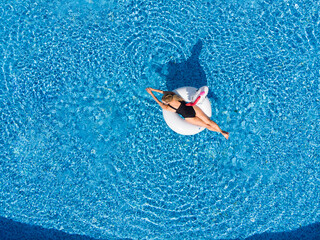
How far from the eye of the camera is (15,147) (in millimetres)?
3646

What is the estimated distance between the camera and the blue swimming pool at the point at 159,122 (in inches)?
141

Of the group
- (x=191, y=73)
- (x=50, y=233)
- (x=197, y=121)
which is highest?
(x=191, y=73)

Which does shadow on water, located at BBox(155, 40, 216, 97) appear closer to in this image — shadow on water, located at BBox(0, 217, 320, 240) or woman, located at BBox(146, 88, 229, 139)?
woman, located at BBox(146, 88, 229, 139)

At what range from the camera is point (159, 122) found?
3.59 metres

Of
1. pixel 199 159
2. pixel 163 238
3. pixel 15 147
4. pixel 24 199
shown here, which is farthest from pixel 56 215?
pixel 199 159

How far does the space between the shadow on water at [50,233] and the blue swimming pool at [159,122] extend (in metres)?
Result: 0.08

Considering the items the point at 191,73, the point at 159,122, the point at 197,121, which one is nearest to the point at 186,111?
the point at 197,121

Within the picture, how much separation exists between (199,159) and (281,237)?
5.39 feet

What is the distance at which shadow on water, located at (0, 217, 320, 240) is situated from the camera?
3.62m

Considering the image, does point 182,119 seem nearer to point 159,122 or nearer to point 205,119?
point 205,119

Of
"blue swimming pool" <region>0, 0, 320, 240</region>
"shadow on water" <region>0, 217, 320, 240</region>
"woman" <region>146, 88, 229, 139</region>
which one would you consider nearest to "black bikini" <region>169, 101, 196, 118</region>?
"woman" <region>146, 88, 229, 139</region>

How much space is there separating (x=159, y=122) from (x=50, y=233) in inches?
89.0

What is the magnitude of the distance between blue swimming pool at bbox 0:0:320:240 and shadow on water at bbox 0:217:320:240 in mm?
78

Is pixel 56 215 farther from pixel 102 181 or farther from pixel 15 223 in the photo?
pixel 102 181
